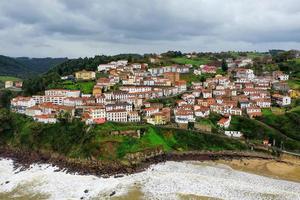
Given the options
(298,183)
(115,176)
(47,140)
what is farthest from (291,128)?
(47,140)

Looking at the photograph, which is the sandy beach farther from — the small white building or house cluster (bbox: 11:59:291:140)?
house cluster (bbox: 11:59:291:140)

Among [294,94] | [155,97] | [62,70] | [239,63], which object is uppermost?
[239,63]

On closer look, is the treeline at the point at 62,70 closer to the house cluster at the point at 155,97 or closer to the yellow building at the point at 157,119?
the house cluster at the point at 155,97

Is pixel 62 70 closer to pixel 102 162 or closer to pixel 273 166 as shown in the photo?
pixel 102 162

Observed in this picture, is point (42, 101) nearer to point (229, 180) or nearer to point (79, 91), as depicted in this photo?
point (79, 91)

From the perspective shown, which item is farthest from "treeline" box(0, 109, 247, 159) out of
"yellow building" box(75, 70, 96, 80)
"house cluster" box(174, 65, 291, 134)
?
"yellow building" box(75, 70, 96, 80)

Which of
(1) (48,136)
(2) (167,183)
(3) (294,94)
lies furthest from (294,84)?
(1) (48,136)

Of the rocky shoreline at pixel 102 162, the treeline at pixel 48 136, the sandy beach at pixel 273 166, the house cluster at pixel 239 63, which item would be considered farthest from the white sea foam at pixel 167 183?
the house cluster at pixel 239 63
